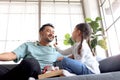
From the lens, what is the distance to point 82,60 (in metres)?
1.48

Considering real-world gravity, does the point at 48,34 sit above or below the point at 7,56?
above

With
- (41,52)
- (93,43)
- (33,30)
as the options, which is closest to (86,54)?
(41,52)

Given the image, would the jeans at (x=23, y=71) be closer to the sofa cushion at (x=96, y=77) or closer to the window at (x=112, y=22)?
the sofa cushion at (x=96, y=77)

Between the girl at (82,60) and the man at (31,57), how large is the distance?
22cm

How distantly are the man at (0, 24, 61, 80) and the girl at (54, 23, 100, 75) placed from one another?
0.73ft

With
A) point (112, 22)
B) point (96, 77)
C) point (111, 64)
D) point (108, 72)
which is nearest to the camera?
point (96, 77)

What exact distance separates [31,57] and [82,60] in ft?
1.55

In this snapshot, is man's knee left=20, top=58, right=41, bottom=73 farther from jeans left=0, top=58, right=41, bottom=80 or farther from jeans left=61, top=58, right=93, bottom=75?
jeans left=61, top=58, right=93, bottom=75

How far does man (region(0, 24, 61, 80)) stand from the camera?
119 cm

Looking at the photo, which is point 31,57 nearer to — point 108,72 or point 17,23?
point 108,72

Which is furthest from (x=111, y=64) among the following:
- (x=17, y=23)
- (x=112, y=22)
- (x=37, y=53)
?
(x=17, y=23)

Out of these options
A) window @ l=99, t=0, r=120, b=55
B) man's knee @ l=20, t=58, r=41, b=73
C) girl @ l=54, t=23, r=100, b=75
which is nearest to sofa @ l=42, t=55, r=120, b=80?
girl @ l=54, t=23, r=100, b=75

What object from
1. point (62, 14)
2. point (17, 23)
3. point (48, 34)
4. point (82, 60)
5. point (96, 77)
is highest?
point (62, 14)

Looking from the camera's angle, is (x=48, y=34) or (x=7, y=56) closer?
(x=7, y=56)
